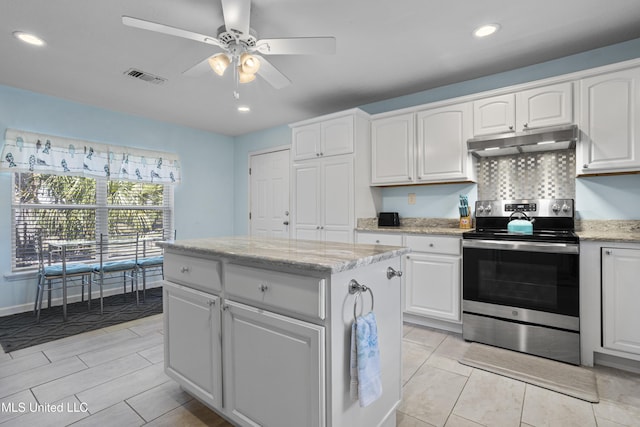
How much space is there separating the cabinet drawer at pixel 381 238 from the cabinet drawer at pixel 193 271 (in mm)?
1867

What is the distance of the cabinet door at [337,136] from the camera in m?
3.46

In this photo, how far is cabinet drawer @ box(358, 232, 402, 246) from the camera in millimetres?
3117

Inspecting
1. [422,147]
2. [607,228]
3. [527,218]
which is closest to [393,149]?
[422,147]

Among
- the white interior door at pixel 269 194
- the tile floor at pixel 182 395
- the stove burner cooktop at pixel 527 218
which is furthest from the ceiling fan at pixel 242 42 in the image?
the white interior door at pixel 269 194

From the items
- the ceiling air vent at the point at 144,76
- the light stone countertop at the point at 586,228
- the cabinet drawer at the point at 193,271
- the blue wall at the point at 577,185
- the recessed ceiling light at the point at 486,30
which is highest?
the ceiling air vent at the point at 144,76

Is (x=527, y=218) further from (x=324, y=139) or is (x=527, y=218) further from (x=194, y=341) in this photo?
(x=194, y=341)

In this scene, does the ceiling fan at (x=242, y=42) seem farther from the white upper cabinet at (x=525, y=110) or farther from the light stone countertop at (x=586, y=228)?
the light stone countertop at (x=586, y=228)

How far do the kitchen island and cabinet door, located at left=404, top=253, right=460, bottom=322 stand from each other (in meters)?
1.38

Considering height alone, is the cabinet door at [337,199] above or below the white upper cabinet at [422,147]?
below

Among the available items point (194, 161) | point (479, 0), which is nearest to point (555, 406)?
point (479, 0)

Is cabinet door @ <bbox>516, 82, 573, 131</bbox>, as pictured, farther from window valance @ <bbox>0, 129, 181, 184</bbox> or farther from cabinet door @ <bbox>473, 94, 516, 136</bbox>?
window valance @ <bbox>0, 129, 181, 184</bbox>

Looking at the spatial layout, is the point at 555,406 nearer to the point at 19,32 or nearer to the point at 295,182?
the point at 295,182

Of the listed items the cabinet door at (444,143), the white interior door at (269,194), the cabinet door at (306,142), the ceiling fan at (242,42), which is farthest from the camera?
the white interior door at (269,194)

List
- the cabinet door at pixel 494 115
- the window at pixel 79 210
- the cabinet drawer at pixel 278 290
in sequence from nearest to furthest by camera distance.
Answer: the cabinet drawer at pixel 278 290, the cabinet door at pixel 494 115, the window at pixel 79 210
